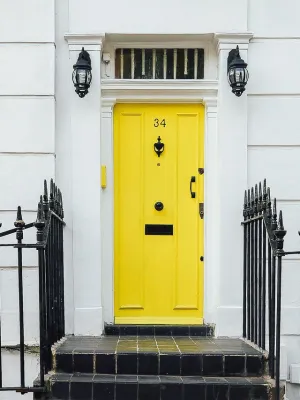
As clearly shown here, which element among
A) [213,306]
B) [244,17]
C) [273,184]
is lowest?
[213,306]

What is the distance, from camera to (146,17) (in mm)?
4730

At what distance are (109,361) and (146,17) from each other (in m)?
3.09

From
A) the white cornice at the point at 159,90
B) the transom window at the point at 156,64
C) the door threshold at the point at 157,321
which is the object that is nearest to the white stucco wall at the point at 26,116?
the white cornice at the point at 159,90

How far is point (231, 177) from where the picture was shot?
4738 mm

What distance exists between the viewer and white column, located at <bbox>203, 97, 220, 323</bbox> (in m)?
4.87

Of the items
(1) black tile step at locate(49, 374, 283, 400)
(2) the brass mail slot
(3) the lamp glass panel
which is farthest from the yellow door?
(1) black tile step at locate(49, 374, 283, 400)

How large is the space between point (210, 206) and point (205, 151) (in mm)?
539

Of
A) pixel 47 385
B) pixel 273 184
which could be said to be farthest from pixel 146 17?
A: pixel 47 385

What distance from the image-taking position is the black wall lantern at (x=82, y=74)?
456cm

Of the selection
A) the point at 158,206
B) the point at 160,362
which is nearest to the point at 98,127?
the point at 158,206

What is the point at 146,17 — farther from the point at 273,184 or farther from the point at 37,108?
the point at 273,184

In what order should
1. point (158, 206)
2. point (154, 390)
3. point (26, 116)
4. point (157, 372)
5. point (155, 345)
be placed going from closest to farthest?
point (154, 390), point (157, 372), point (155, 345), point (26, 116), point (158, 206)

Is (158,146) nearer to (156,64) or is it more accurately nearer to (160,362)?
(156,64)

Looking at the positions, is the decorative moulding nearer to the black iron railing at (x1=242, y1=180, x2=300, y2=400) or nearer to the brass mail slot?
the black iron railing at (x1=242, y1=180, x2=300, y2=400)
